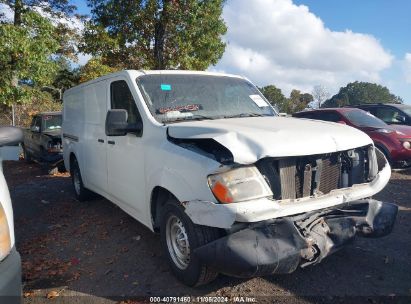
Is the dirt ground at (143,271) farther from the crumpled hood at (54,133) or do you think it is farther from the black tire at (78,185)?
the crumpled hood at (54,133)

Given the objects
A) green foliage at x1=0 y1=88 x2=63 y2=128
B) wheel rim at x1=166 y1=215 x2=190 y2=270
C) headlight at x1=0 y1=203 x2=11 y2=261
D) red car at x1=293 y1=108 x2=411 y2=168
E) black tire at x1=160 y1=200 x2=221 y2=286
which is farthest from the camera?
green foliage at x1=0 y1=88 x2=63 y2=128

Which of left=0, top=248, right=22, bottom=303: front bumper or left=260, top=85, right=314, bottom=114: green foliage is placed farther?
left=260, top=85, right=314, bottom=114: green foliage

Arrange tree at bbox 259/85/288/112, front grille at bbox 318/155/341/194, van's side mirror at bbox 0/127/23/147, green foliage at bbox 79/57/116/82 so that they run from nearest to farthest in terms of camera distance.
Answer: van's side mirror at bbox 0/127/23/147 → front grille at bbox 318/155/341/194 → green foliage at bbox 79/57/116/82 → tree at bbox 259/85/288/112

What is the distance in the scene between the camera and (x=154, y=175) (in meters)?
3.82

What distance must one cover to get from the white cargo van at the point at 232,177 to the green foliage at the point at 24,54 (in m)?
7.39

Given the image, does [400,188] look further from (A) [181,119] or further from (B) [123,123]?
(B) [123,123]

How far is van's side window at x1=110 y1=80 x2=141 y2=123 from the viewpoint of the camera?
14.4 feet

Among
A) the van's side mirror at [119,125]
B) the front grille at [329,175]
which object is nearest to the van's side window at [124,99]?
the van's side mirror at [119,125]

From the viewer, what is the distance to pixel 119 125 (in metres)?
4.04

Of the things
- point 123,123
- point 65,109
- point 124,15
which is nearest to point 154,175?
point 123,123

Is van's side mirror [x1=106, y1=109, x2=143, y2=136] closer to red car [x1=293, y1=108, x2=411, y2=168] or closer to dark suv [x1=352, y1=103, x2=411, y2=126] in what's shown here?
red car [x1=293, y1=108, x2=411, y2=168]

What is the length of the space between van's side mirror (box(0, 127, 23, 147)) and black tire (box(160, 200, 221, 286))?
1.43 meters

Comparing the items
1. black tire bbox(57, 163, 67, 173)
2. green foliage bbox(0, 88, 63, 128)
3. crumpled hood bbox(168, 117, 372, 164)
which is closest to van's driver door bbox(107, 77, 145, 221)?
crumpled hood bbox(168, 117, 372, 164)

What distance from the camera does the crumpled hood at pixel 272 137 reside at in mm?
3018
